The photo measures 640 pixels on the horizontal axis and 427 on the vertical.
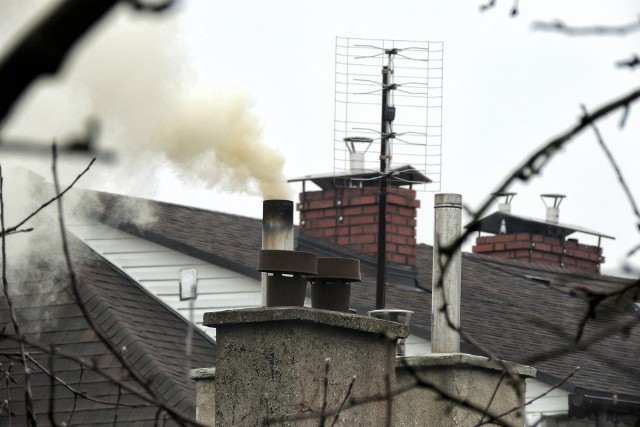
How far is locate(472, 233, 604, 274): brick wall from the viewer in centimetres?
2242

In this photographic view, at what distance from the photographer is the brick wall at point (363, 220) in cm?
1590

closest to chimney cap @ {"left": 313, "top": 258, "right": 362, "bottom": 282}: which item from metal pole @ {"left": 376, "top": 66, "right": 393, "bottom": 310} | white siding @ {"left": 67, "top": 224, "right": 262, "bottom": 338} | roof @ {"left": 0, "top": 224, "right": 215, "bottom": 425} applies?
roof @ {"left": 0, "top": 224, "right": 215, "bottom": 425}

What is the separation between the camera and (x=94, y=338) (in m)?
11.3

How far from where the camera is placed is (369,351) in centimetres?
628

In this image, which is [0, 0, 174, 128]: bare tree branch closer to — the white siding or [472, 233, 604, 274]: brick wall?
the white siding

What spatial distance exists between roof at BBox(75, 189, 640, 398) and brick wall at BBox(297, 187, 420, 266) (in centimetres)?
26

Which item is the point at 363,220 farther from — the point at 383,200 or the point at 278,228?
the point at 278,228

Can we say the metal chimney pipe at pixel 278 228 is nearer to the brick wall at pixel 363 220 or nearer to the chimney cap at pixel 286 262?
the chimney cap at pixel 286 262

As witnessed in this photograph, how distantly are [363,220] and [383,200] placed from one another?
125 inches

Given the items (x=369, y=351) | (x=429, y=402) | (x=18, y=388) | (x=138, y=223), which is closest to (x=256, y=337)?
(x=369, y=351)

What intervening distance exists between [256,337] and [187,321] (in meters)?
6.85

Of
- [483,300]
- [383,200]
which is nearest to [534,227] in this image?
[483,300]

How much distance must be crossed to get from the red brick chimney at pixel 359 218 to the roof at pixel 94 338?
360 cm

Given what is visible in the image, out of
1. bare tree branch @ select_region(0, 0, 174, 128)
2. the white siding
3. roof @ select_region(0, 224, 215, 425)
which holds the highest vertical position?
bare tree branch @ select_region(0, 0, 174, 128)
